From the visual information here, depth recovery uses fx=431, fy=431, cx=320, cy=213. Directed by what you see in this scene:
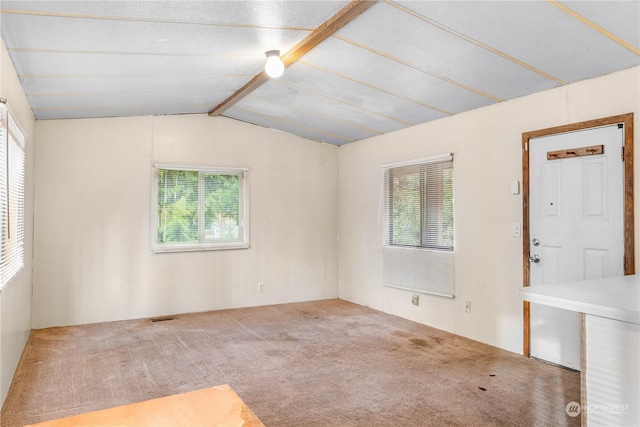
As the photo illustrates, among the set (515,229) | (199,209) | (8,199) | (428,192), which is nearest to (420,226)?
(428,192)

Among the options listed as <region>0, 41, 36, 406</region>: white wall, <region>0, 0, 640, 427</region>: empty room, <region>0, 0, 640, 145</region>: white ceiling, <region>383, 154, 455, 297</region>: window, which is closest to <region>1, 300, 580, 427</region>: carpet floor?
<region>0, 0, 640, 427</region>: empty room

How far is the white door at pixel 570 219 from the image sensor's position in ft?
10.5

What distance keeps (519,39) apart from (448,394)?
2.45 meters

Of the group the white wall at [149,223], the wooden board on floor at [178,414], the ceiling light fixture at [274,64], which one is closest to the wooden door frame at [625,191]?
the ceiling light fixture at [274,64]

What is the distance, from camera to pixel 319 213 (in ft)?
21.2

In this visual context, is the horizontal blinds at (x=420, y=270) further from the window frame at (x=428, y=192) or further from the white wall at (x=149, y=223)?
the white wall at (x=149, y=223)

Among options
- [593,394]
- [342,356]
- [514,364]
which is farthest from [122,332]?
[593,394]

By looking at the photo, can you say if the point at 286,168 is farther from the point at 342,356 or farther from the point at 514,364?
the point at 514,364

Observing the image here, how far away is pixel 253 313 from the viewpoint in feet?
18.2

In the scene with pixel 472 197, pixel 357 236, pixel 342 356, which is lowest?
pixel 342 356

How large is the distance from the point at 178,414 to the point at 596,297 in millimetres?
1778

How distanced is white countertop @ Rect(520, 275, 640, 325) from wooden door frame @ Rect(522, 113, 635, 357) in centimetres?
82
